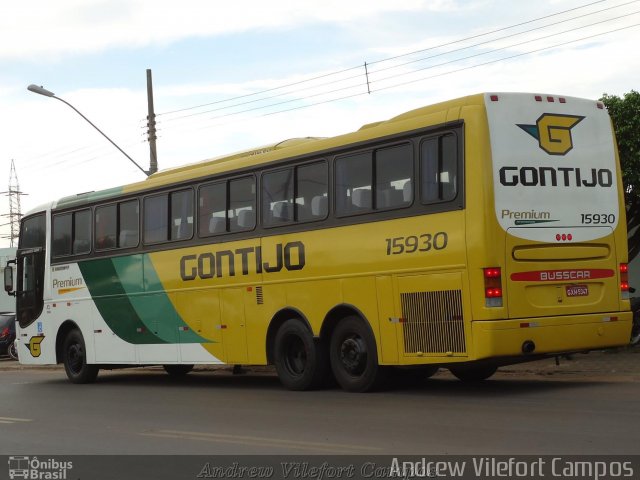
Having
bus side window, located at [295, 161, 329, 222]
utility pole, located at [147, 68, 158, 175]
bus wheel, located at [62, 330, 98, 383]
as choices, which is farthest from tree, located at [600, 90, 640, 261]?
utility pole, located at [147, 68, 158, 175]

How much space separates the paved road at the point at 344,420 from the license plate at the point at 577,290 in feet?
3.88

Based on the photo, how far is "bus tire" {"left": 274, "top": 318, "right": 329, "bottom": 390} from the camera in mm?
14477

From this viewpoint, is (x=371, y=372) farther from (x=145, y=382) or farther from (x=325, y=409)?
(x=145, y=382)

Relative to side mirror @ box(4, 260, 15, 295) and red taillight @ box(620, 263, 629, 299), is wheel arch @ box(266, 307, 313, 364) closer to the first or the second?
red taillight @ box(620, 263, 629, 299)

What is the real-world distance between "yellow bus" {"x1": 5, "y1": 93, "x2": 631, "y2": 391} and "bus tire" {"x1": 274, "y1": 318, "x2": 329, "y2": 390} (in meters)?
0.03

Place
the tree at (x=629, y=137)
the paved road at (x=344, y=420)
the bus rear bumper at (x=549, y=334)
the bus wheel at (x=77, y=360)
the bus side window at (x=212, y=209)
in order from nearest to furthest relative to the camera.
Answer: the paved road at (x=344, y=420) → the bus rear bumper at (x=549, y=334) → the bus side window at (x=212, y=209) → the tree at (x=629, y=137) → the bus wheel at (x=77, y=360)

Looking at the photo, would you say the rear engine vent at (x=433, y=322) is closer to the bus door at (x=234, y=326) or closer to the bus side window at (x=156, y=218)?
the bus door at (x=234, y=326)

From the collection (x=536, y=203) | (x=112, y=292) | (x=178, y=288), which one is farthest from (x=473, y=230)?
(x=112, y=292)

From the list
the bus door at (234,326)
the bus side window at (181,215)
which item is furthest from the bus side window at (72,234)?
the bus door at (234,326)

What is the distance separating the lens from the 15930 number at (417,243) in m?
12.5

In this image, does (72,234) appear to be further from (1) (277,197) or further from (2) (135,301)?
(1) (277,197)

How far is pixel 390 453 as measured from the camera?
336 inches

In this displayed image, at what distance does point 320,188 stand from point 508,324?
3608mm
